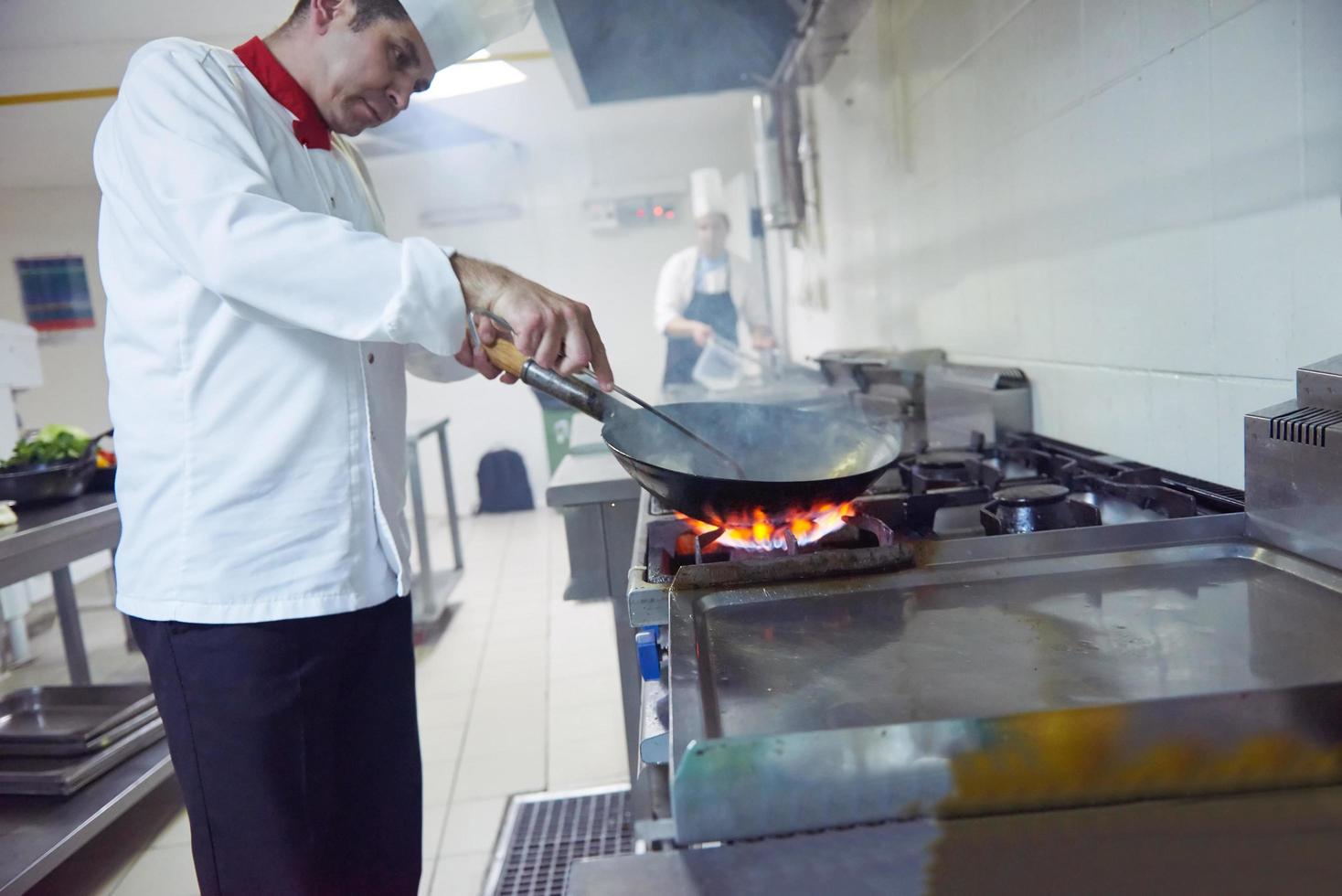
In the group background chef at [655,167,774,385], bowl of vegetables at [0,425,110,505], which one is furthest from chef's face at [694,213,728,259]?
bowl of vegetables at [0,425,110,505]

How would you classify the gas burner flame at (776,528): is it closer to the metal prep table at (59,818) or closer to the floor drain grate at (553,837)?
the floor drain grate at (553,837)

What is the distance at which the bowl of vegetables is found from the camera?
205 cm

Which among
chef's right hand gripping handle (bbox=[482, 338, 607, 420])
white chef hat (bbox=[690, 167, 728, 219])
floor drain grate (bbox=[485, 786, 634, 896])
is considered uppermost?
white chef hat (bbox=[690, 167, 728, 219])

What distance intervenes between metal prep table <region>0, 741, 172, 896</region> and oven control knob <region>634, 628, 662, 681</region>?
1.48 metres

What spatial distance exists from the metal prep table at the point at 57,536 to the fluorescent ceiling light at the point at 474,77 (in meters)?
2.25

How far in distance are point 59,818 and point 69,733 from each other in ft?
0.75

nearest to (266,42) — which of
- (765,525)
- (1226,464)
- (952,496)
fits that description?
(765,525)

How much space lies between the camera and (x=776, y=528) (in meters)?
0.93

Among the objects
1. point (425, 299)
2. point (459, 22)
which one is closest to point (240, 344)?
point (425, 299)

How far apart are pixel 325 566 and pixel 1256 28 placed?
117cm

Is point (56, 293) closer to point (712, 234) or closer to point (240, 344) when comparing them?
point (712, 234)

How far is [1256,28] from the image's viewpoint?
915mm

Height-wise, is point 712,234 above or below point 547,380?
above

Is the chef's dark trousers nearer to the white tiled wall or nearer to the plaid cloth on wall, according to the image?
the white tiled wall
